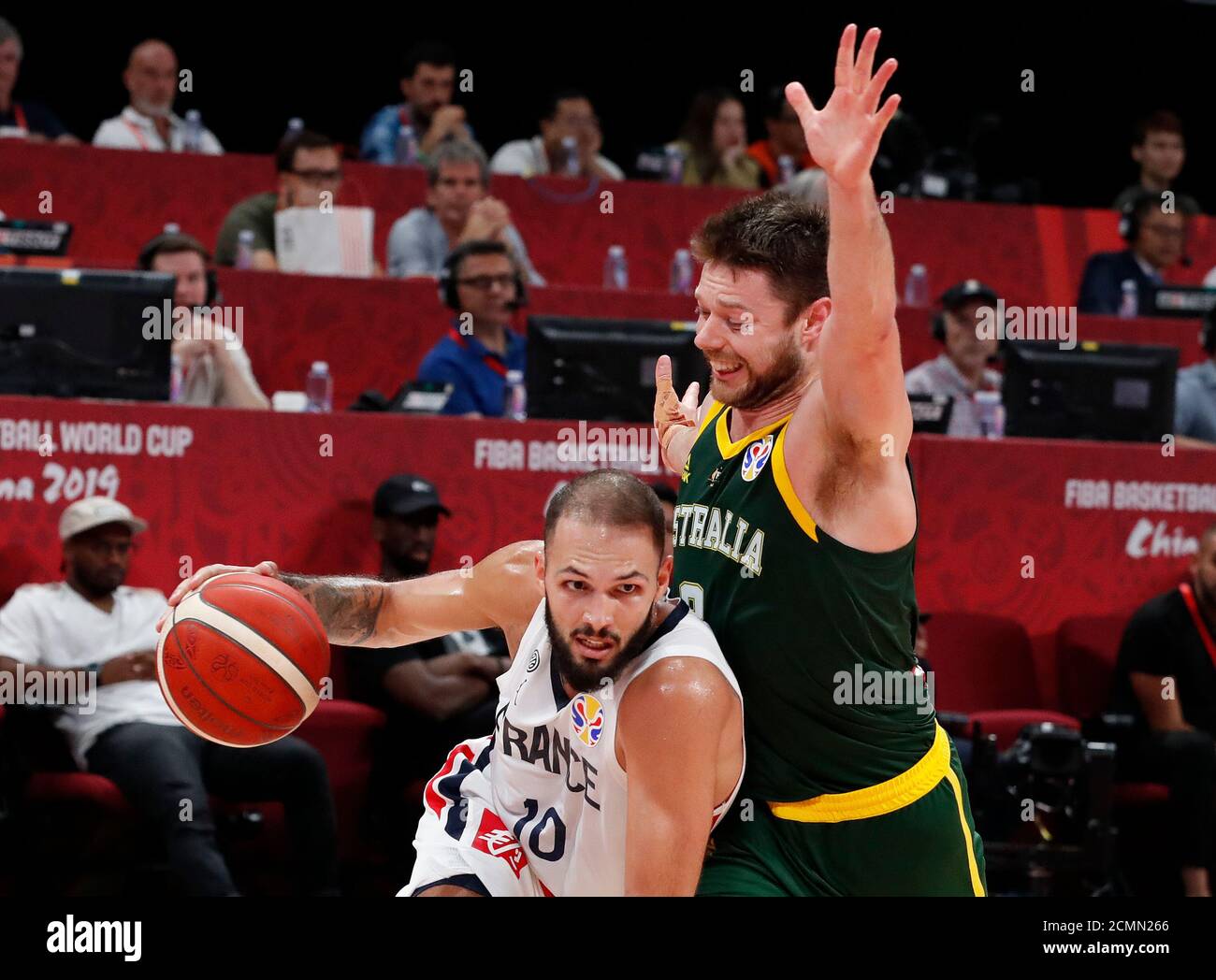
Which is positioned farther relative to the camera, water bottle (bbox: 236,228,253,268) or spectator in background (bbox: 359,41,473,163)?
spectator in background (bbox: 359,41,473,163)

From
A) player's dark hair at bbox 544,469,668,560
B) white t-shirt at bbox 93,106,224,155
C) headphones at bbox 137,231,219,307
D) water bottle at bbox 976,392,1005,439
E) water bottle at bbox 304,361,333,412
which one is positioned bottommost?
player's dark hair at bbox 544,469,668,560

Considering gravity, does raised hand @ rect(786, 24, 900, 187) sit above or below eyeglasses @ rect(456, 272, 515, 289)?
below

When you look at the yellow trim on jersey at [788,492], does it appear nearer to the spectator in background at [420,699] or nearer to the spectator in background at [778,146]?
the spectator in background at [420,699]

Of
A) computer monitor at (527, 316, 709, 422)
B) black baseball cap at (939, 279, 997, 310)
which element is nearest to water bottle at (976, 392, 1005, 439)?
black baseball cap at (939, 279, 997, 310)

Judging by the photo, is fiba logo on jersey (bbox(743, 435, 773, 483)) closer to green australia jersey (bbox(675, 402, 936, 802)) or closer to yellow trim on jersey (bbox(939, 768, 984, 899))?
green australia jersey (bbox(675, 402, 936, 802))

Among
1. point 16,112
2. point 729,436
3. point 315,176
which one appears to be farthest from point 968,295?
point 16,112

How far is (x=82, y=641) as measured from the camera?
225 inches

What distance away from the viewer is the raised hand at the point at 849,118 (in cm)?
275

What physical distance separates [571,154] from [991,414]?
133 inches

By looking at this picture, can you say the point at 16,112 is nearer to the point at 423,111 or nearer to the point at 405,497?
the point at 423,111

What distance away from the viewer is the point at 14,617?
5.63 m

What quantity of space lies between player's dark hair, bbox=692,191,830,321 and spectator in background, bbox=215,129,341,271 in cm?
520

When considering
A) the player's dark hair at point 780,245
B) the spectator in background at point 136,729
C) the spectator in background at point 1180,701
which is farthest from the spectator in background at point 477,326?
the player's dark hair at point 780,245

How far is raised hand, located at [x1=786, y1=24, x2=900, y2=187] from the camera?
2.75 metres
